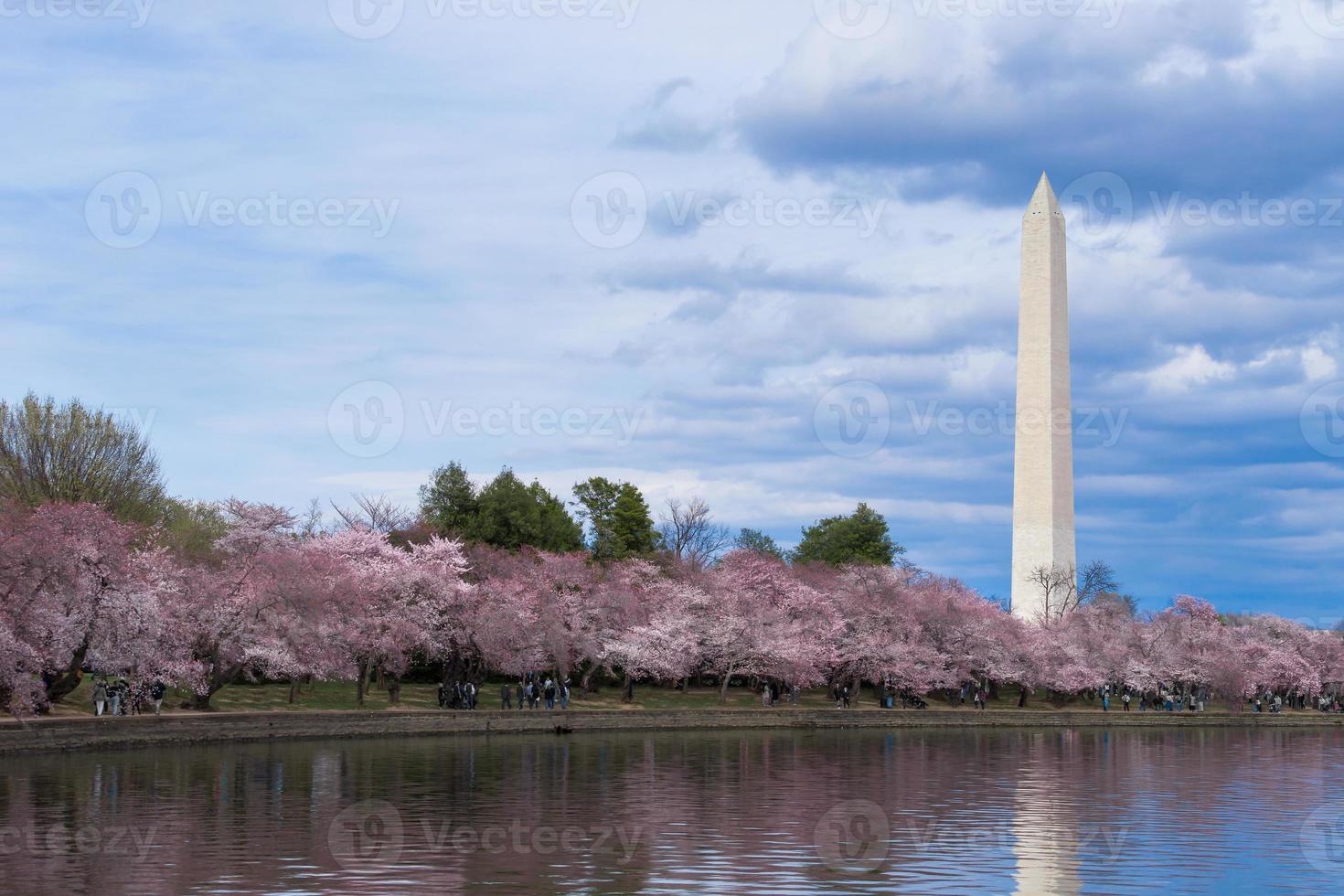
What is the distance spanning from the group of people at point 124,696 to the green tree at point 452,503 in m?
30.4

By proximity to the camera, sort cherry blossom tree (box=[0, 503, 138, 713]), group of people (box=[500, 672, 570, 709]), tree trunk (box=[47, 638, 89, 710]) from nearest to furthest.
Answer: cherry blossom tree (box=[0, 503, 138, 713]) → tree trunk (box=[47, 638, 89, 710]) → group of people (box=[500, 672, 570, 709])

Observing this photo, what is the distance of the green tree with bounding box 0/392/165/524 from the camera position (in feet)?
192

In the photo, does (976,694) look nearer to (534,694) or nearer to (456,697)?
(534,694)

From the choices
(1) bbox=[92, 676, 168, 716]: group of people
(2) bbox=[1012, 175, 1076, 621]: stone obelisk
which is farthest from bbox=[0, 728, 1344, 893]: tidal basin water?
(2) bbox=[1012, 175, 1076, 621]: stone obelisk

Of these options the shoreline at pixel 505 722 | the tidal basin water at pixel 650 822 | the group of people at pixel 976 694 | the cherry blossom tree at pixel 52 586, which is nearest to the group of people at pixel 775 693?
the shoreline at pixel 505 722

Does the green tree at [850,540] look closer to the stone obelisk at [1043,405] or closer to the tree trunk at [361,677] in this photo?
the stone obelisk at [1043,405]

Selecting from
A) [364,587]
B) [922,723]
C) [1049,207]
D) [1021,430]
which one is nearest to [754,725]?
[922,723]

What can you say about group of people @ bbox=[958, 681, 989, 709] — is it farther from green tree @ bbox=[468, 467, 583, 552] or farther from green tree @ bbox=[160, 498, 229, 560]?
green tree @ bbox=[160, 498, 229, 560]

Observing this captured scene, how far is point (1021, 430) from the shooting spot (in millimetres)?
78188

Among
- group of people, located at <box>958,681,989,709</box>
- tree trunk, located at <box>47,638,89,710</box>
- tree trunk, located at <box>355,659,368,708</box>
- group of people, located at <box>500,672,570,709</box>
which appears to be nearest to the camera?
tree trunk, located at <box>47,638,89,710</box>

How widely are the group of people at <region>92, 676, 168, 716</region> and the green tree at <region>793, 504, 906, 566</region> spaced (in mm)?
59382

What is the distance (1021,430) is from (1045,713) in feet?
54.7

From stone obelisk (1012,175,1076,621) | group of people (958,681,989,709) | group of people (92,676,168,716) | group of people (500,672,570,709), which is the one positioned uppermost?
stone obelisk (1012,175,1076,621)

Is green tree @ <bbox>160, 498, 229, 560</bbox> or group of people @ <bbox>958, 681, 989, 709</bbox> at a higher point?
green tree @ <bbox>160, 498, 229, 560</bbox>
